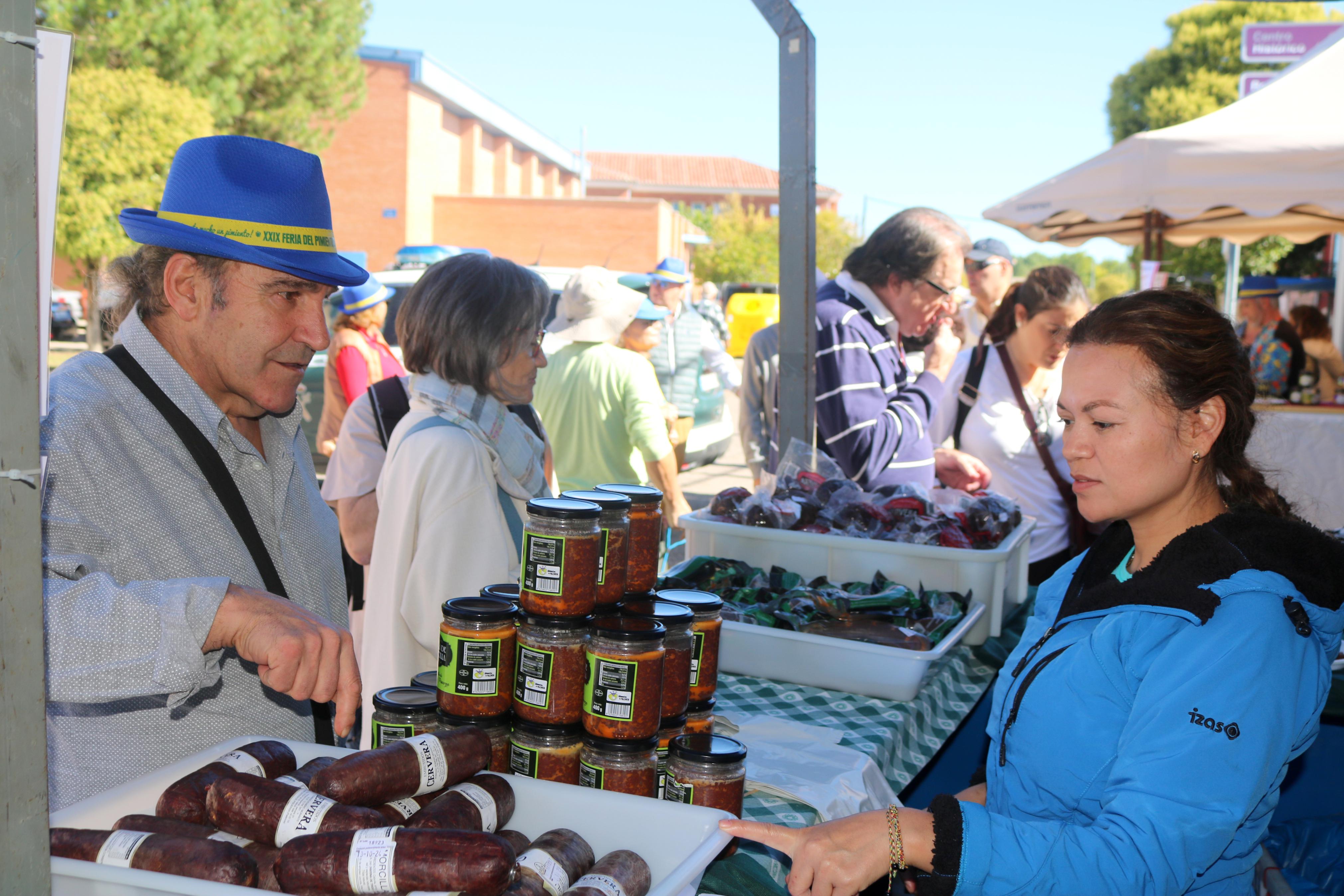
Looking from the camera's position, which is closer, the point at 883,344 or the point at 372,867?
the point at 372,867

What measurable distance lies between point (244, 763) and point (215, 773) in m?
0.05

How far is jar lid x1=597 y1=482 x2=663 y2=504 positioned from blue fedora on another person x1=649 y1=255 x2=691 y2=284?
7.41m

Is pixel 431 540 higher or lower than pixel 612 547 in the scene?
lower

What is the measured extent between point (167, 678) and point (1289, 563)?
5.84ft

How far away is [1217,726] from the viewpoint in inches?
57.4

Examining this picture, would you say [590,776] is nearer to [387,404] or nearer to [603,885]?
[603,885]

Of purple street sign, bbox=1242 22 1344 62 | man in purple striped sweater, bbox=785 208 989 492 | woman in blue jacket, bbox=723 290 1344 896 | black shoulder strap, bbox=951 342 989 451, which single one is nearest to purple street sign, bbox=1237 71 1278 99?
purple street sign, bbox=1242 22 1344 62

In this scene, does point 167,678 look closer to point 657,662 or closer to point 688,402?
point 657,662

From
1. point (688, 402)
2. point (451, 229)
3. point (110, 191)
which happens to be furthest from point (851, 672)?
point (451, 229)

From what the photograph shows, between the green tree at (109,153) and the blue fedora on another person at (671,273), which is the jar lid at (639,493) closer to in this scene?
the blue fedora on another person at (671,273)

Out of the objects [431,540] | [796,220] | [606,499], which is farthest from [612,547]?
[796,220]

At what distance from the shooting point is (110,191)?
68.8 ft

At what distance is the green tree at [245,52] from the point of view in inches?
893

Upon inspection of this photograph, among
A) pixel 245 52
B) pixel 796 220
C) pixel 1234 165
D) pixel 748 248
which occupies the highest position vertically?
pixel 245 52
